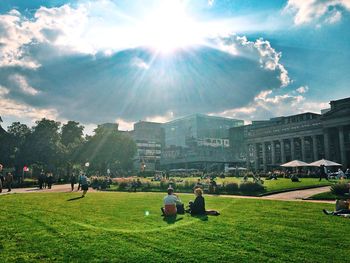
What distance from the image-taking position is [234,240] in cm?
934

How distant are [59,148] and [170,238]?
68758 mm

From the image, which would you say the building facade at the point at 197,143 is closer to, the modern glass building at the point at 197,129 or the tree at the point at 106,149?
the modern glass building at the point at 197,129

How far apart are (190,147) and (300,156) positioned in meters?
56.6

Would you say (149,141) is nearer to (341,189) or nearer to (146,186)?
(146,186)

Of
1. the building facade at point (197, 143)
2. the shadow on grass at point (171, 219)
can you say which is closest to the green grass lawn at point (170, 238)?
the shadow on grass at point (171, 219)

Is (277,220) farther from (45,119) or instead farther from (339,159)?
(339,159)

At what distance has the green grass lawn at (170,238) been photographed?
25.7 feet

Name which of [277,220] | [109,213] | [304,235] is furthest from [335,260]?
[109,213]

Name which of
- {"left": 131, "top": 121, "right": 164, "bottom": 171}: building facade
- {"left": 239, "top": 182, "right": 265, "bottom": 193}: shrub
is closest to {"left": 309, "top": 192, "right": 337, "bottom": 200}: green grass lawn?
{"left": 239, "top": 182, "right": 265, "bottom": 193}: shrub

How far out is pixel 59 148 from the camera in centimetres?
7306

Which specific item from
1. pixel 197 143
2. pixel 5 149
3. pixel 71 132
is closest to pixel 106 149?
pixel 71 132

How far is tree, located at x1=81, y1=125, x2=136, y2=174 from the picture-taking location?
9088cm

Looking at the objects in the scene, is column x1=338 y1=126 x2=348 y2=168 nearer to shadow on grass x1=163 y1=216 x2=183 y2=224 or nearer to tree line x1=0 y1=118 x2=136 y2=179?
tree line x1=0 y1=118 x2=136 y2=179

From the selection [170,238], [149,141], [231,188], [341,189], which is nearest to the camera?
[170,238]
